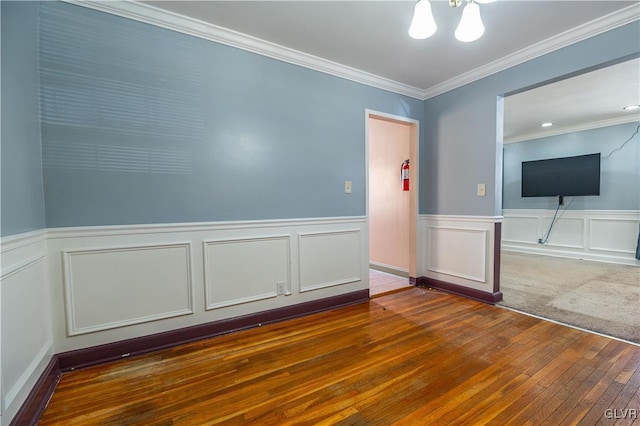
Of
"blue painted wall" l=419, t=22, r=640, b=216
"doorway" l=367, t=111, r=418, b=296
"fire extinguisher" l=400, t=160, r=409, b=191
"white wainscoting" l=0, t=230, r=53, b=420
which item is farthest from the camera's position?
"fire extinguisher" l=400, t=160, r=409, b=191

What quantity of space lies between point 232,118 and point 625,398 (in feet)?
10.5

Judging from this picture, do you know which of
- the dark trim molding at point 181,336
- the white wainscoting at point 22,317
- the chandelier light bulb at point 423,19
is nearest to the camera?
the white wainscoting at point 22,317

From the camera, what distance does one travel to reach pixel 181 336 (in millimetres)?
2174

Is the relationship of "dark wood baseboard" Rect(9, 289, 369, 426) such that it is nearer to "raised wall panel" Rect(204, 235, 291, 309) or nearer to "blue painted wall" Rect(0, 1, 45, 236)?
"raised wall panel" Rect(204, 235, 291, 309)

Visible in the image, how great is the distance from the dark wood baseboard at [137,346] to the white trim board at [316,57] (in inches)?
92.7

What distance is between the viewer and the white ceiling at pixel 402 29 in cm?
202

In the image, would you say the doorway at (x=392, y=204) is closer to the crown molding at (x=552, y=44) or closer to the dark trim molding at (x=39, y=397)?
the crown molding at (x=552, y=44)

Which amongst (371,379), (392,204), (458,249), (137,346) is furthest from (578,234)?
(137,346)

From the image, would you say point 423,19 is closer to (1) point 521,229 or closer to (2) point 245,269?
(2) point 245,269

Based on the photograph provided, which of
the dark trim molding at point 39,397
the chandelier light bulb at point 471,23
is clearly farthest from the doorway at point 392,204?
the dark trim molding at point 39,397

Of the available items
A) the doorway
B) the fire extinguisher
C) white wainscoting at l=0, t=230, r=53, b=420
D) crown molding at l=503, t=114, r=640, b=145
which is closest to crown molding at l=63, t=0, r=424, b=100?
the doorway

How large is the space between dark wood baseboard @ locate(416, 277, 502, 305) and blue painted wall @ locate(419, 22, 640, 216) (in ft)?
2.89

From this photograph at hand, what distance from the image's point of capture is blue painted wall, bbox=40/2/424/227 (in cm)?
182

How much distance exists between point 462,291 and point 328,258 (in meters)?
1.69
